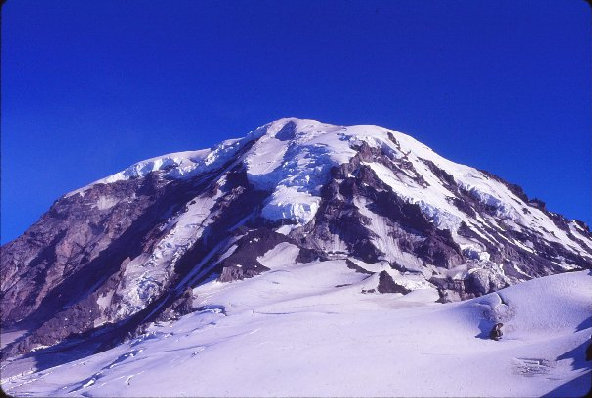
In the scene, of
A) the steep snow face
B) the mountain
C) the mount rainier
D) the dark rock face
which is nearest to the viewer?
the mount rainier

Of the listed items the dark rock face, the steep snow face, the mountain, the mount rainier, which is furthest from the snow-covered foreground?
the steep snow face

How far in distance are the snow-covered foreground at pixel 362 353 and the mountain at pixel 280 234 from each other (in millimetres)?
14001

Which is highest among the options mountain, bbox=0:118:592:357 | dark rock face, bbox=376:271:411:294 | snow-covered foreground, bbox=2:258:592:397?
mountain, bbox=0:118:592:357

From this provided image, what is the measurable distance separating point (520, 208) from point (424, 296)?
6604 cm

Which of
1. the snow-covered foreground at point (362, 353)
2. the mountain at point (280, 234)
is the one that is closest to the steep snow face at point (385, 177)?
the mountain at point (280, 234)

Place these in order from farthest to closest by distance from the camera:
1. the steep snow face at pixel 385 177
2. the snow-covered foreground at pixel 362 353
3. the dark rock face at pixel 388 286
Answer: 1. the steep snow face at pixel 385 177
2. the dark rock face at pixel 388 286
3. the snow-covered foreground at pixel 362 353

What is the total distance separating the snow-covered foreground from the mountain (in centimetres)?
1400

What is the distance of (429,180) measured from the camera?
367 feet

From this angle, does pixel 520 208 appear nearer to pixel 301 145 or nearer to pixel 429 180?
pixel 429 180

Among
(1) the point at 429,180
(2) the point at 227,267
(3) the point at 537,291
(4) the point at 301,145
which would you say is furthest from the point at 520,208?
(3) the point at 537,291

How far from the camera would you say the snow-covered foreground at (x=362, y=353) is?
27.9m

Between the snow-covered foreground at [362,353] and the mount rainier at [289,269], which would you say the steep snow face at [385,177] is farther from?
the snow-covered foreground at [362,353]

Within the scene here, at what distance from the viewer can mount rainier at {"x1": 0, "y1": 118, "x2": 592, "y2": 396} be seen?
35.0 m

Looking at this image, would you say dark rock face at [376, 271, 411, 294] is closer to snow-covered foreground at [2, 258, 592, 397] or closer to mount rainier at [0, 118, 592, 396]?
mount rainier at [0, 118, 592, 396]
